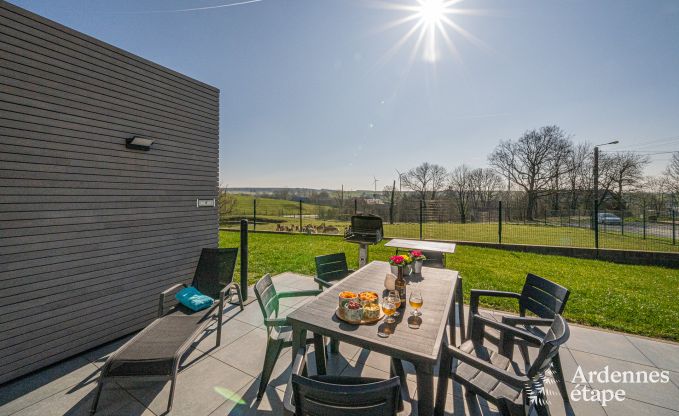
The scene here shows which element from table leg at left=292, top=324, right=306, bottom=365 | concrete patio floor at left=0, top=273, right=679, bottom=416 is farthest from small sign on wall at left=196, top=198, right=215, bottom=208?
table leg at left=292, top=324, right=306, bottom=365

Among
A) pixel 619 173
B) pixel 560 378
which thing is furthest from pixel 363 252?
pixel 619 173

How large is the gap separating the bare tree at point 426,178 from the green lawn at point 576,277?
2275cm

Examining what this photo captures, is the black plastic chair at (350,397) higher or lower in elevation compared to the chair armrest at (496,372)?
higher

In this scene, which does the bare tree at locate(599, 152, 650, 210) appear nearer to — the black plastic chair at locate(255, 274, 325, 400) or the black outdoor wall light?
the black plastic chair at locate(255, 274, 325, 400)

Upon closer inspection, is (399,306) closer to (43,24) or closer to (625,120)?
(43,24)

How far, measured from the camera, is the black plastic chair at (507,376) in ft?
4.53

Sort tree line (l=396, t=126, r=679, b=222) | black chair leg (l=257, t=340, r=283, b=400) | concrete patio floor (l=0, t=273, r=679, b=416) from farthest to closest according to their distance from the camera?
tree line (l=396, t=126, r=679, b=222) → black chair leg (l=257, t=340, r=283, b=400) → concrete patio floor (l=0, t=273, r=679, b=416)

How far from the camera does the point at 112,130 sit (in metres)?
2.97

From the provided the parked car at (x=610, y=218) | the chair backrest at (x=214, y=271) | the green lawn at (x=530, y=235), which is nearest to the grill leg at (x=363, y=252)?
the chair backrest at (x=214, y=271)

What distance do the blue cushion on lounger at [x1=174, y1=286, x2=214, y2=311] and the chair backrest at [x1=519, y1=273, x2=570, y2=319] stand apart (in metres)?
3.62

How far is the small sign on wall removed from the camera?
13.2 ft

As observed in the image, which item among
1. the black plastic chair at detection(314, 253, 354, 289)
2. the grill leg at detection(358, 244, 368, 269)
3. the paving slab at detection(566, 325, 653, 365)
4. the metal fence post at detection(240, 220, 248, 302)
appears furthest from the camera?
the grill leg at detection(358, 244, 368, 269)

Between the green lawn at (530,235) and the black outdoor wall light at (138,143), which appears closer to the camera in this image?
the black outdoor wall light at (138,143)

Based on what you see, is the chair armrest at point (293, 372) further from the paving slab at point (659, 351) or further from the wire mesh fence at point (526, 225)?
the wire mesh fence at point (526, 225)
